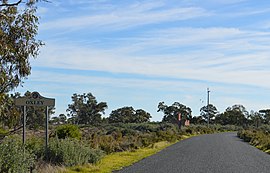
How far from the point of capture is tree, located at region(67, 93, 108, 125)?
86.4m

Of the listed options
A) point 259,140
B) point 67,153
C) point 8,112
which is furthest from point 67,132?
point 259,140

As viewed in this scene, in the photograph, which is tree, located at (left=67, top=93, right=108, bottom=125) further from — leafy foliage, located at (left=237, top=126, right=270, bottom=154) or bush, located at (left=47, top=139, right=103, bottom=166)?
bush, located at (left=47, top=139, right=103, bottom=166)

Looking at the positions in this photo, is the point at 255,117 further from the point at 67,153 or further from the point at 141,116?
the point at 67,153

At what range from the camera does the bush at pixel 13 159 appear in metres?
13.3

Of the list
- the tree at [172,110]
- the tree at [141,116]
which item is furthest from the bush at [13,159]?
the tree at [172,110]

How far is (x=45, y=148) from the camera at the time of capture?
1805cm

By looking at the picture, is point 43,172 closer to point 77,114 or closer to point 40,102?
point 40,102

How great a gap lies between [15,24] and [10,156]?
389 cm

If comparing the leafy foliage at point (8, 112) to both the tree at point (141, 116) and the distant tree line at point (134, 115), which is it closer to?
the distant tree line at point (134, 115)

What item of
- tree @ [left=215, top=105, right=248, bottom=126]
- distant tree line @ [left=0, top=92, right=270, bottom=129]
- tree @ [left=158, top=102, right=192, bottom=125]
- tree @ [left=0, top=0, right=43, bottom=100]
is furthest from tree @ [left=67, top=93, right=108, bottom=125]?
tree @ [left=0, top=0, right=43, bottom=100]

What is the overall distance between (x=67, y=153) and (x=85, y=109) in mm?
70435

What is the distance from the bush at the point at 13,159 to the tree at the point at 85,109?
7174 centimetres

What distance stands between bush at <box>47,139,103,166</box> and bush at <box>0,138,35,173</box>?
3.79m

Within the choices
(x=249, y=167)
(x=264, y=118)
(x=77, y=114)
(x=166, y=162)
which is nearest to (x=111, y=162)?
(x=166, y=162)
